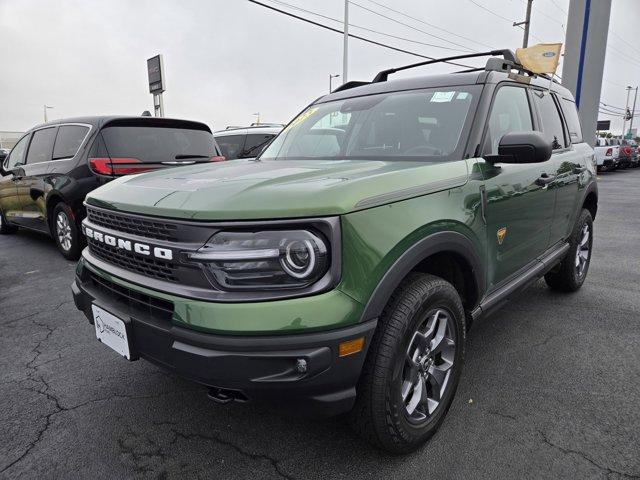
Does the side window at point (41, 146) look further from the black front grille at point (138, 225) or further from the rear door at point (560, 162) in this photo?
the rear door at point (560, 162)

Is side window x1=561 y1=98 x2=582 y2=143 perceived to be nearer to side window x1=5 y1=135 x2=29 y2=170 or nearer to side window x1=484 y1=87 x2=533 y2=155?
side window x1=484 y1=87 x2=533 y2=155

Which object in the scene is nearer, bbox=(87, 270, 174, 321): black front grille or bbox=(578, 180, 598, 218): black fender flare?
bbox=(87, 270, 174, 321): black front grille

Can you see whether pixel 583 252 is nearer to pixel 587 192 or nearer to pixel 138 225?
pixel 587 192

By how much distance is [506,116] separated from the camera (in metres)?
2.83

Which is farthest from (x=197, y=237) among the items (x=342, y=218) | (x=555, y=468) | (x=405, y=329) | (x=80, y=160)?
(x=80, y=160)

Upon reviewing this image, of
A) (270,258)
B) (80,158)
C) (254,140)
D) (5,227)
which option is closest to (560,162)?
(270,258)

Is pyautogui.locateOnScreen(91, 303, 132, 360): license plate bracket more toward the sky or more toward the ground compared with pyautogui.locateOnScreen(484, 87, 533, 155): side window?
more toward the ground

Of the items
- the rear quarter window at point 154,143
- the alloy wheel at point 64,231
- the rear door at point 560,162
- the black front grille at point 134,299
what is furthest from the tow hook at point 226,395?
the alloy wheel at point 64,231

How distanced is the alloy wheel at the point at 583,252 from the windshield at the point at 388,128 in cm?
229

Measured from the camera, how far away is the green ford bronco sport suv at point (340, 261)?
1603 mm

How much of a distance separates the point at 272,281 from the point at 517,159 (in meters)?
Answer: 1.50

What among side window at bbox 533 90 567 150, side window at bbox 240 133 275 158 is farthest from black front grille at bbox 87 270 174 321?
side window at bbox 240 133 275 158

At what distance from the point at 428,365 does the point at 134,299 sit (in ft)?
4.45

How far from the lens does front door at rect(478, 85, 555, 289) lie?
247 cm
